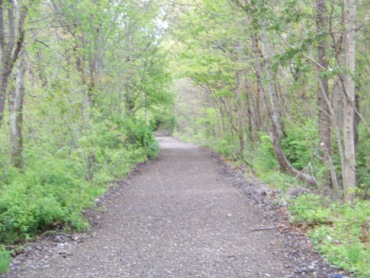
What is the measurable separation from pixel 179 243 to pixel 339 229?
263 centimetres

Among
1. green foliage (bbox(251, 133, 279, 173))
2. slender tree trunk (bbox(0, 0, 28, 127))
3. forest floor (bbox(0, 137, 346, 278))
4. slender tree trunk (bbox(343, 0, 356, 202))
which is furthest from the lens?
green foliage (bbox(251, 133, 279, 173))

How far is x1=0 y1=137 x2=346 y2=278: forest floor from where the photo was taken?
582cm

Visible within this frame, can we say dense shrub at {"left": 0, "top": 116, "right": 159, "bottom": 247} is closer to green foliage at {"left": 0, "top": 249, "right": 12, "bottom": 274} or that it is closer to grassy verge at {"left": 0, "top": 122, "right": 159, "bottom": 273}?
grassy verge at {"left": 0, "top": 122, "right": 159, "bottom": 273}

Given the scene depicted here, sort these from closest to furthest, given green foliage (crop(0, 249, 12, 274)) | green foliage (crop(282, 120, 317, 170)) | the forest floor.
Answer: green foliage (crop(0, 249, 12, 274)) → the forest floor → green foliage (crop(282, 120, 317, 170))

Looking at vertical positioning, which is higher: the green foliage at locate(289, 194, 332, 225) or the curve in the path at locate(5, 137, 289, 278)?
the green foliage at locate(289, 194, 332, 225)

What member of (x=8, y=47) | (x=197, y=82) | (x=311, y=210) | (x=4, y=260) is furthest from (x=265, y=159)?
(x=4, y=260)

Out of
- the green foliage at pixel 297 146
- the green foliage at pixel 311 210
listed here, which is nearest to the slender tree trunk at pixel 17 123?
the green foliage at pixel 311 210

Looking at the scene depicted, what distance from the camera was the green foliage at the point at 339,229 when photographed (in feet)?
18.4

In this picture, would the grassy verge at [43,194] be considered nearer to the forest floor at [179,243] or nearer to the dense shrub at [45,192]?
the dense shrub at [45,192]

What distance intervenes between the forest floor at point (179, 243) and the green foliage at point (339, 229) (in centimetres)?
24

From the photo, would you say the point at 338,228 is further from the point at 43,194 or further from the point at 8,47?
the point at 8,47

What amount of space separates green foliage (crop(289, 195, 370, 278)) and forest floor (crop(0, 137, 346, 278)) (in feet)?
0.80

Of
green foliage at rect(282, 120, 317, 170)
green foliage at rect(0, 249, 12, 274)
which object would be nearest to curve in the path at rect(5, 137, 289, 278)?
green foliage at rect(0, 249, 12, 274)

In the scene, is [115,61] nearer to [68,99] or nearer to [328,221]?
[68,99]
